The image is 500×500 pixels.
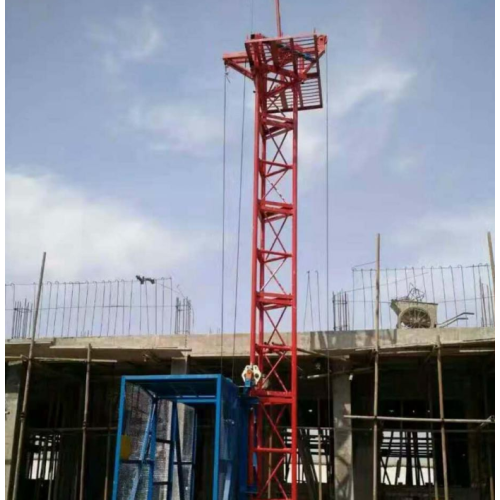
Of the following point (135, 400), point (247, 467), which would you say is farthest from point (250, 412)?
point (135, 400)

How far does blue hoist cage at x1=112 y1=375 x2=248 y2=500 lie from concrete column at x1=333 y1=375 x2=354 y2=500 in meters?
2.43

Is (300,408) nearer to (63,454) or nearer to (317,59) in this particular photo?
(63,454)

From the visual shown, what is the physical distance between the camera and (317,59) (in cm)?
1892

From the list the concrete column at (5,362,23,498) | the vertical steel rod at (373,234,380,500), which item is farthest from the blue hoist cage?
the concrete column at (5,362,23,498)

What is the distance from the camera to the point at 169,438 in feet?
50.1

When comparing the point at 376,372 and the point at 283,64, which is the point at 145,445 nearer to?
the point at 376,372

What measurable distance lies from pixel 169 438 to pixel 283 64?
10792mm

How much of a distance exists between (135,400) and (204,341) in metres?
4.31

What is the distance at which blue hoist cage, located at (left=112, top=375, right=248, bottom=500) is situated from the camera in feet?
44.9

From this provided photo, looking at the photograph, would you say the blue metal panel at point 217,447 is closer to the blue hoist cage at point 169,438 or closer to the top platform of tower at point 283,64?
the blue hoist cage at point 169,438

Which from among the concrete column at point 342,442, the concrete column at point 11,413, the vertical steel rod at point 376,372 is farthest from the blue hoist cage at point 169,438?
the concrete column at point 11,413

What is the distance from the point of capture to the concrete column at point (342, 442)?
16516 millimetres

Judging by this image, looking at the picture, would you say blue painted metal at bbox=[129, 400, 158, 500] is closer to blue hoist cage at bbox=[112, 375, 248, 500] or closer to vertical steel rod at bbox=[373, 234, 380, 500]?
blue hoist cage at bbox=[112, 375, 248, 500]

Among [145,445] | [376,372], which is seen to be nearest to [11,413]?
[145,445]
